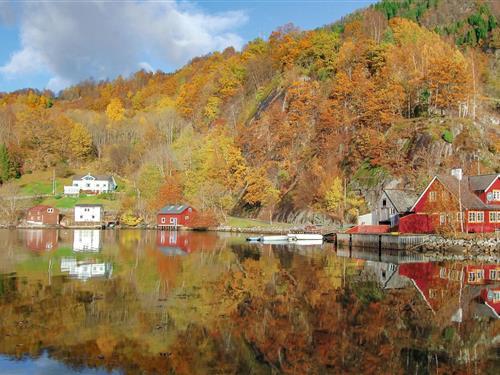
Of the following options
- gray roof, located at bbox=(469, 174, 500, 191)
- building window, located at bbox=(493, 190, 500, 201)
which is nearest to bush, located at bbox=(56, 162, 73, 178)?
gray roof, located at bbox=(469, 174, 500, 191)

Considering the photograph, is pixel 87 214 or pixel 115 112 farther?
pixel 115 112

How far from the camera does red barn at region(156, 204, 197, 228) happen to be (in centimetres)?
9544

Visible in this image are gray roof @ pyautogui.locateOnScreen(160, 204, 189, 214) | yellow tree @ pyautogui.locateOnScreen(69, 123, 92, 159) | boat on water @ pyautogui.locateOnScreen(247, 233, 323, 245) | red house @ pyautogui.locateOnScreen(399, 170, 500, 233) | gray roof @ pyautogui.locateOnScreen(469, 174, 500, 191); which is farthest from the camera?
yellow tree @ pyautogui.locateOnScreen(69, 123, 92, 159)

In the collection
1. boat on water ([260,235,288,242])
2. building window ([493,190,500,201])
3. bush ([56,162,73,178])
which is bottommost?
boat on water ([260,235,288,242])

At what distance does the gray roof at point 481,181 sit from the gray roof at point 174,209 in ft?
178

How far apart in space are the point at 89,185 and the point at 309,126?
58.3 meters

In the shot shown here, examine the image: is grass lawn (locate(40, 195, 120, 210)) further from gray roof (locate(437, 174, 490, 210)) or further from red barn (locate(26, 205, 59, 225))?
gray roof (locate(437, 174, 490, 210))

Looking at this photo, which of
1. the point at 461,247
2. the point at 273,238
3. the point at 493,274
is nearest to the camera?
the point at 493,274

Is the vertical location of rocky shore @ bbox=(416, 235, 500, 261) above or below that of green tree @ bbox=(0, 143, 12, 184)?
below

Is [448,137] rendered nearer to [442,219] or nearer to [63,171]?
[442,219]

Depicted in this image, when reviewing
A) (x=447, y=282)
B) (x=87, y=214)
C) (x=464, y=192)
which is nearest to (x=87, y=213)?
(x=87, y=214)

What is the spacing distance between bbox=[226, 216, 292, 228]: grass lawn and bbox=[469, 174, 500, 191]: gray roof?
3268 centimetres

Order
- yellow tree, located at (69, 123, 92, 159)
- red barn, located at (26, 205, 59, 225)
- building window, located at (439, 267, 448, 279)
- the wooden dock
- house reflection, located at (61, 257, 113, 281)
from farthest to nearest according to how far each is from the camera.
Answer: yellow tree, located at (69, 123, 92, 159)
red barn, located at (26, 205, 59, 225)
the wooden dock
building window, located at (439, 267, 448, 279)
house reflection, located at (61, 257, 113, 281)

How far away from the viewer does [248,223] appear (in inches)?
3511
